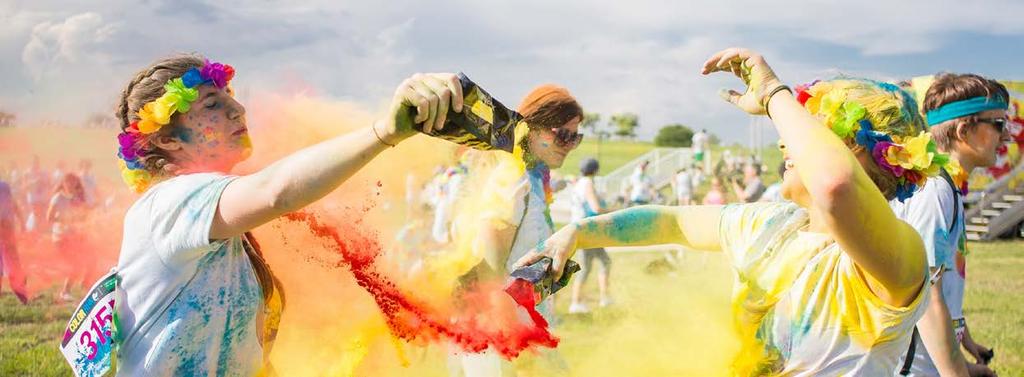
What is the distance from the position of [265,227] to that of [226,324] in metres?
0.47

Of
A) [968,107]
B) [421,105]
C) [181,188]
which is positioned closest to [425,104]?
[421,105]

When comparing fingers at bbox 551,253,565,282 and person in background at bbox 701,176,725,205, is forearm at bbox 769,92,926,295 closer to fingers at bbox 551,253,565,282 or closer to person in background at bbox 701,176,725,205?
fingers at bbox 551,253,565,282

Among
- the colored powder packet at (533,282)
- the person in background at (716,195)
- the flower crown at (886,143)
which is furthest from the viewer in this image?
the person in background at (716,195)

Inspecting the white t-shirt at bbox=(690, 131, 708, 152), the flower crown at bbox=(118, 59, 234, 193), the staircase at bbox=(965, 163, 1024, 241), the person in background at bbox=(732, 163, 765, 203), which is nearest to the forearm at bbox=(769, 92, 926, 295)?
the flower crown at bbox=(118, 59, 234, 193)

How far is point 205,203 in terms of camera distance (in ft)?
Answer: 7.57

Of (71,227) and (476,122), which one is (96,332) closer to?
(476,122)

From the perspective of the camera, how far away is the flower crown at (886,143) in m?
2.45

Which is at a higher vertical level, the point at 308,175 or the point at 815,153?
the point at 308,175

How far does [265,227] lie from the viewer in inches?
116

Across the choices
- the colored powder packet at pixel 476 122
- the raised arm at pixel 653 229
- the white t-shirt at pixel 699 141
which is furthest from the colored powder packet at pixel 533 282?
the white t-shirt at pixel 699 141

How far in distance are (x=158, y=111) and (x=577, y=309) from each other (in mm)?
7650

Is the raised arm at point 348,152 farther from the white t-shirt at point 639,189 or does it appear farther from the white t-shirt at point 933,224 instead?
the white t-shirt at point 639,189

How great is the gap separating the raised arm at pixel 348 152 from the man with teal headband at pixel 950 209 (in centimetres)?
231

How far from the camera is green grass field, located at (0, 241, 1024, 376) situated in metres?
3.22
